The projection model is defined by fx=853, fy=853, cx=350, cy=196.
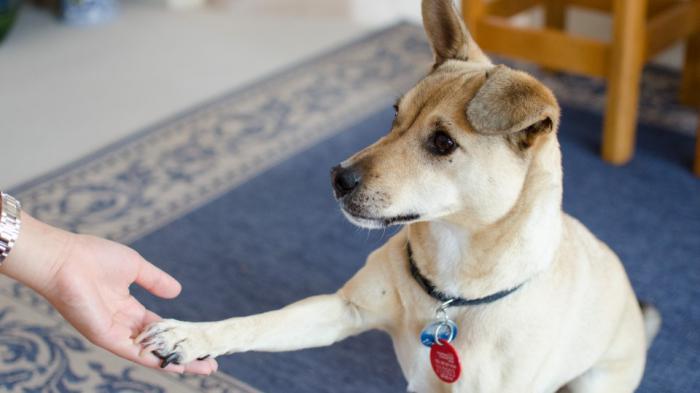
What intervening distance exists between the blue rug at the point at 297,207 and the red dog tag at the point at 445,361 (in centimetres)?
43

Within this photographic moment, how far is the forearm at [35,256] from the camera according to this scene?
132cm

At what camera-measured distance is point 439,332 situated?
1441 mm

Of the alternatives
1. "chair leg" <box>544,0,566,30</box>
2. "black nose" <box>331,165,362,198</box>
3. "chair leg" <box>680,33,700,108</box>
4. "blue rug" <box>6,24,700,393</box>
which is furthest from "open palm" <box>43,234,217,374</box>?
"chair leg" <box>544,0,566,30</box>

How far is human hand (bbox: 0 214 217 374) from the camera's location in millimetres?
1332

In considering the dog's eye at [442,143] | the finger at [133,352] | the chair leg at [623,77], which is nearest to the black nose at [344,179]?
the dog's eye at [442,143]

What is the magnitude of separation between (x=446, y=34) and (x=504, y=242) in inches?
17.1

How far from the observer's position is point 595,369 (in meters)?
1.62

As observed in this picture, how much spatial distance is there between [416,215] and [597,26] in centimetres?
269

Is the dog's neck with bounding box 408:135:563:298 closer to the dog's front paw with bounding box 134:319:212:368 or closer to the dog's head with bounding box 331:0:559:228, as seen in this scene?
the dog's head with bounding box 331:0:559:228

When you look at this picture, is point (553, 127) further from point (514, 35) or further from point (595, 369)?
point (514, 35)

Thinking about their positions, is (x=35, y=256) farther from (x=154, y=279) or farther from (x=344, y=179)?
(x=344, y=179)

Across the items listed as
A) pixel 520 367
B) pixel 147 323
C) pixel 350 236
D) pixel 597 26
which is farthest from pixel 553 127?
pixel 597 26

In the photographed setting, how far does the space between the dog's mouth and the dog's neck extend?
2.9 inches

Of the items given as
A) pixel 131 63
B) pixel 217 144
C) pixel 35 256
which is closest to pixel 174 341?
pixel 35 256
